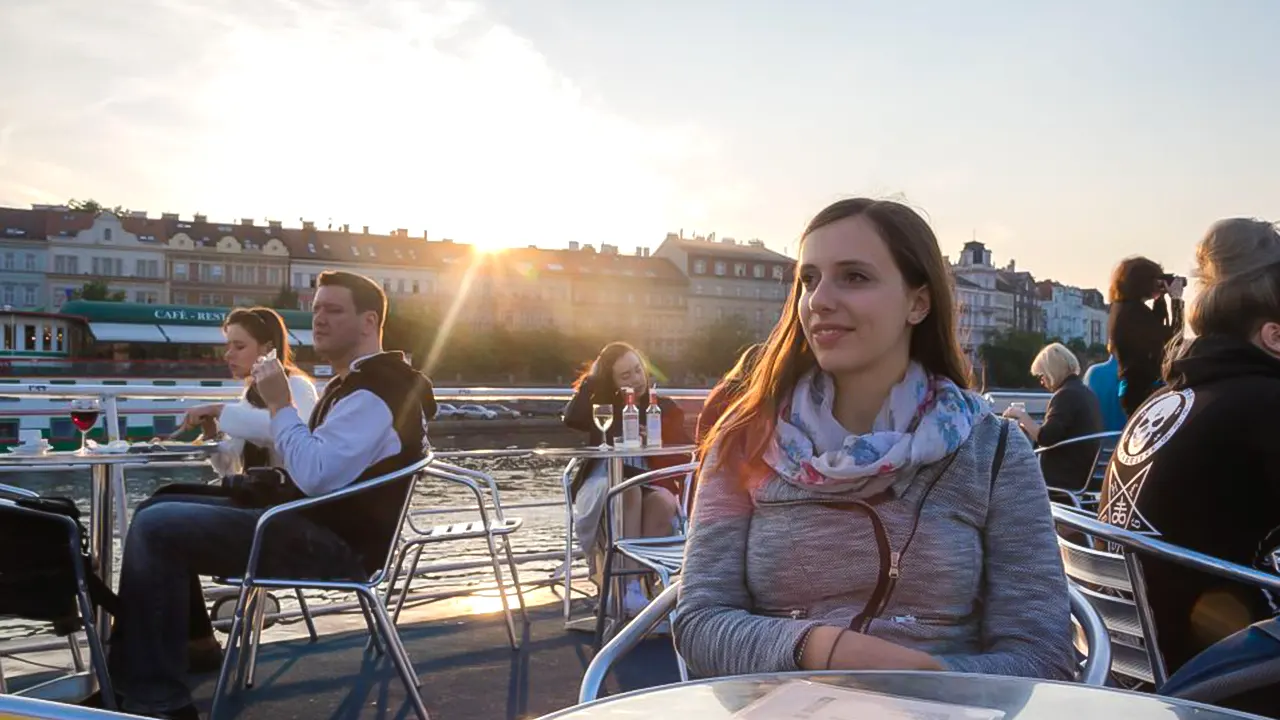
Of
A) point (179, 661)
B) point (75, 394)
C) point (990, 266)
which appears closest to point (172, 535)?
point (179, 661)

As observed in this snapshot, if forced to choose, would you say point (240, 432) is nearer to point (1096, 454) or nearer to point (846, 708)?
point (846, 708)

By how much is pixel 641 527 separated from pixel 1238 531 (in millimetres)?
3107

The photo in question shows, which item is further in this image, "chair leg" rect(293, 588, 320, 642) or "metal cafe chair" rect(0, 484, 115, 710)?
"chair leg" rect(293, 588, 320, 642)

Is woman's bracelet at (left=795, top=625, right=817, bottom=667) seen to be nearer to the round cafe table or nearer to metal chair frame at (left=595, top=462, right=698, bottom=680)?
the round cafe table

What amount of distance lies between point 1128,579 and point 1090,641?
1.31 ft

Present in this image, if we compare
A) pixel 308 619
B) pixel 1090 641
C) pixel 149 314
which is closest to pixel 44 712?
pixel 1090 641

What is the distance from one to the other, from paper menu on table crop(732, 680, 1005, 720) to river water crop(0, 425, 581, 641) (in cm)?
320

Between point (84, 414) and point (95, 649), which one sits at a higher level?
point (84, 414)

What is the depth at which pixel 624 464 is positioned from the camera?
4.64 meters

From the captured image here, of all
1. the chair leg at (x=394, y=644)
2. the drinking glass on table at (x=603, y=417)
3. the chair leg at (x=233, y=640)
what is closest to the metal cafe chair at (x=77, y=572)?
the chair leg at (x=233, y=640)

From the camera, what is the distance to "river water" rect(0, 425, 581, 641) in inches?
235

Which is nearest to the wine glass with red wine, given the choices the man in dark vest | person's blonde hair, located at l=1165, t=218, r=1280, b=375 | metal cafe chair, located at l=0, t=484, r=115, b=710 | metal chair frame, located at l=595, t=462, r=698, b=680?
the man in dark vest

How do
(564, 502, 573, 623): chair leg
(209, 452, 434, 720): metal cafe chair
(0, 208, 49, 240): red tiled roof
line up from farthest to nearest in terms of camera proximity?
(0, 208, 49, 240): red tiled roof → (564, 502, 573, 623): chair leg → (209, 452, 434, 720): metal cafe chair

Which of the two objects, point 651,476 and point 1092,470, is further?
point 1092,470
